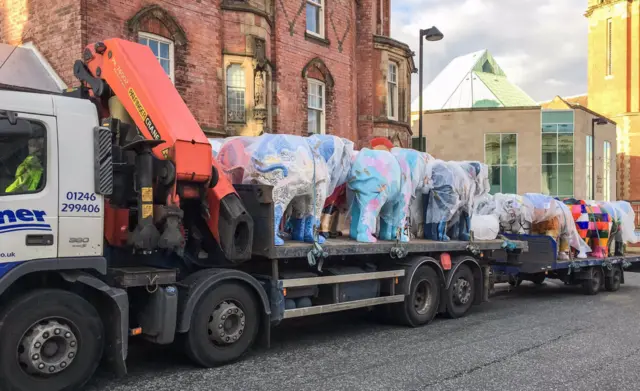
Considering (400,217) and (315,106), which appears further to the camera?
(315,106)

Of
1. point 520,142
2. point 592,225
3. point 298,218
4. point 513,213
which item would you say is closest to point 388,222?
point 298,218

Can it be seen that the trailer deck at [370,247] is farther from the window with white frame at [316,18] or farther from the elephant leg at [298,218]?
the window with white frame at [316,18]

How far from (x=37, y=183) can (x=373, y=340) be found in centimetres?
456

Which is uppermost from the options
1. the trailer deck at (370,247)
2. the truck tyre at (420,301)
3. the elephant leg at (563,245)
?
the trailer deck at (370,247)

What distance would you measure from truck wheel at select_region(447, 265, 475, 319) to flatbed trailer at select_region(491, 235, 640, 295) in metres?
1.14

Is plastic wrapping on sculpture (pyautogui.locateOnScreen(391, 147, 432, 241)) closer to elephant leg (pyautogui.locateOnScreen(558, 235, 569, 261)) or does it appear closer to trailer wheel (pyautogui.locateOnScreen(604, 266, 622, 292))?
elephant leg (pyautogui.locateOnScreen(558, 235, 569, 261))

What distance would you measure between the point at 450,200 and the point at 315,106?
10114mm

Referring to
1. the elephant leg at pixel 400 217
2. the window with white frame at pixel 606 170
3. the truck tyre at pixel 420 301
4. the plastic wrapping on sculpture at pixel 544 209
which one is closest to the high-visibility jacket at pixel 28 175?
the elephant leg at pixel 400 217

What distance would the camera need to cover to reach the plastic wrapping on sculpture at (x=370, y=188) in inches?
327

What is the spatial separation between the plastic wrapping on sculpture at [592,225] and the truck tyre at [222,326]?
9035 millimetres

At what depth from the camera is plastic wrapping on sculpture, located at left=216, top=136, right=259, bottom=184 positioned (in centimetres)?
721

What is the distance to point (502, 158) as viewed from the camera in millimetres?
40656

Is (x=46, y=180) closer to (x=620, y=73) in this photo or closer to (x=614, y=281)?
(x=614, y=281)

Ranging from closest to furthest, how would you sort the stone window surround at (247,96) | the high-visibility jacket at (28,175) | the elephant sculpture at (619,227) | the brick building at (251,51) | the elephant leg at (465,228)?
the high-visibility jacket at (28,175)
the elephant leg at (465,228)
the brick building at (251,51)
the elephant sculpture at (619,227)
the stone window surround at (247,96)
